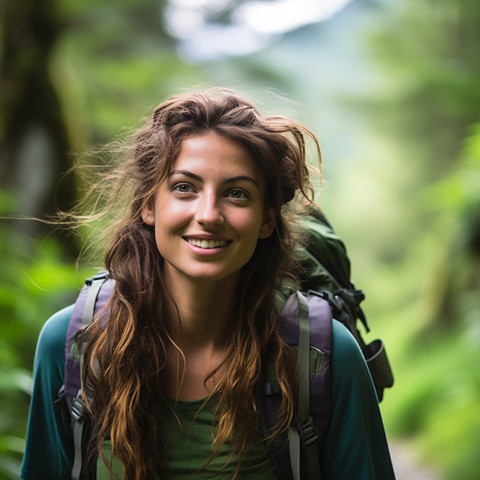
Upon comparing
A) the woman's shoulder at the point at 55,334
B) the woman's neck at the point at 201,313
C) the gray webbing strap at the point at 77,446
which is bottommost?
the gray webbing strap at the point at 77,446

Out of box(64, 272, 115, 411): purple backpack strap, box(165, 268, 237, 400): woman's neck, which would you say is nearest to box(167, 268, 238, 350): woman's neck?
box(165, 268, 237, 400): woman's neck

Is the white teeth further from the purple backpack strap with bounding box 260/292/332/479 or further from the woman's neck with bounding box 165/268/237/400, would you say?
the purple backpack strap with bounding box 260/292/332/479

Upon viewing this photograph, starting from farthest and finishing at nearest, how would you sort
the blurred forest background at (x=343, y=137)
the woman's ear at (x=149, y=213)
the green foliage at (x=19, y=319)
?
the blurred forest background at (x=343, y=137) → the green foliage at (x=19, y=319) → the woman's ear at (x=149, y=213)

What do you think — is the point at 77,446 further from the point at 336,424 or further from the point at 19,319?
the point at 19,319

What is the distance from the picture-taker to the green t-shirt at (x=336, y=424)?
2141 mm

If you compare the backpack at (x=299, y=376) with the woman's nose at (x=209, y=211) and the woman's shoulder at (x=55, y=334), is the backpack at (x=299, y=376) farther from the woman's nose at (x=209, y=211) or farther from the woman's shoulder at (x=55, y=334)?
the woman's nose at (x=209, y=211)

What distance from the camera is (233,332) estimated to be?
2.35 meters

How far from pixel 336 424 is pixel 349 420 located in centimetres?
5

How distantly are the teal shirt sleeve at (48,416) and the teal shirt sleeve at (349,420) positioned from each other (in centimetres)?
98

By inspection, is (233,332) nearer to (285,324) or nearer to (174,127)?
(285,324)

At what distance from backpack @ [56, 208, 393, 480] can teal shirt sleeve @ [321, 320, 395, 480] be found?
0.11ft

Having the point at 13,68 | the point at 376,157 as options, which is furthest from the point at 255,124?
the point at 376,157

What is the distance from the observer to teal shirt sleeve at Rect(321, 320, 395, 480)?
2137 mm

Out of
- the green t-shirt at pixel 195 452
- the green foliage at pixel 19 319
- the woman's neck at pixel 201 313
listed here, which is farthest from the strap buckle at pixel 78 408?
the green foliage at pixel 19 319
